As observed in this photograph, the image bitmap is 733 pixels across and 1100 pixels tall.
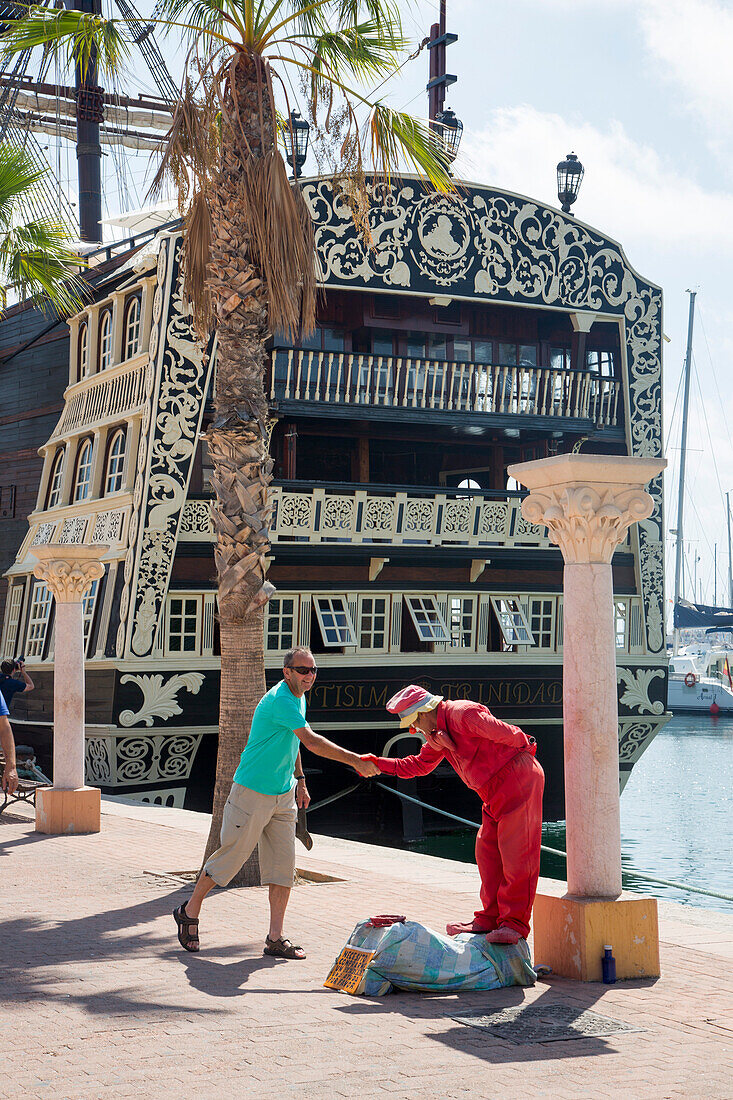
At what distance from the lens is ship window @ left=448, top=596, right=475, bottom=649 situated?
24.5 meters

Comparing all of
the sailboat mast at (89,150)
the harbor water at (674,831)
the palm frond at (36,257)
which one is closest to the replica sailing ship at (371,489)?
the harbor water at (674,831)

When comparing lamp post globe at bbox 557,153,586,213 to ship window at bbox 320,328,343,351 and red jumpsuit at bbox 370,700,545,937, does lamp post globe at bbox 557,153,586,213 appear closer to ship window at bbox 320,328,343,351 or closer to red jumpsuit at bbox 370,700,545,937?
ship window at bbox 320,328,343,351

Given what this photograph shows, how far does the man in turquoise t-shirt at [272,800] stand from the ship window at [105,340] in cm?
1722

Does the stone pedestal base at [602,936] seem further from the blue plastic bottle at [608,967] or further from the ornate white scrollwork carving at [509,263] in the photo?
the ornate white scrollwork carving at [509,263]

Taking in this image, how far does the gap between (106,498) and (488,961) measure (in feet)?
56.0

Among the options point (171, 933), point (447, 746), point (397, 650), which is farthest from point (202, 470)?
point (447, 746)

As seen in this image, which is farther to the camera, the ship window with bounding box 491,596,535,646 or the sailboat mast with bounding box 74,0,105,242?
the sailboat mast with bounding box 74,0,105,242

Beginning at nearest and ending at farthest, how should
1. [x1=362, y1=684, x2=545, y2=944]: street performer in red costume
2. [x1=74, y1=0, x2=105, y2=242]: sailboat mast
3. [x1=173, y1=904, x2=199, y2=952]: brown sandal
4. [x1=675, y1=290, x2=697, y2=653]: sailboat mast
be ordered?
1. [x1=362, y1=684, x2=545, y2=944]: street performer in red costume
2. [x1=173, y1=904, x2=199, y2=952]: brown sandal
3. [x1=74, y1=0, x2=105, y2=242]: sailboat mast
4. [x1=675, y1=290, x2=697, y2=653]: sailboat mast

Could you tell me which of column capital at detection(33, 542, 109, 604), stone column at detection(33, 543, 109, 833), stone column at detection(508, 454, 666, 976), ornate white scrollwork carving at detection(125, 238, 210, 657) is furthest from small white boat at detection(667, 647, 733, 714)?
stone column at detection(508, 454, 666, 976)

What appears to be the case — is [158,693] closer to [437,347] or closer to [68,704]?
[68,704]

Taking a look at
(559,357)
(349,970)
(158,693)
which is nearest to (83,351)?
(158,693)

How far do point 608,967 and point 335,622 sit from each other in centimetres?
1604

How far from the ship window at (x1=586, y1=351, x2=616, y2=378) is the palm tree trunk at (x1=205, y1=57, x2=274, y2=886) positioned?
14557 millimetres

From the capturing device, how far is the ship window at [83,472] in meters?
24.9
